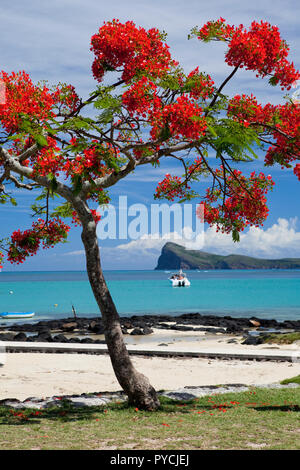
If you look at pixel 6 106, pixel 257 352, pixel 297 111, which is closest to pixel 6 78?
pixel 6 106

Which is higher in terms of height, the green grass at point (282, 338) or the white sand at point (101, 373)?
the white sand at point (101, 373)

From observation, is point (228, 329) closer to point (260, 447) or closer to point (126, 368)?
point (126, 368)

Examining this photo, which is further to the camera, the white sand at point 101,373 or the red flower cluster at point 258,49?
the white sand at point 101,373

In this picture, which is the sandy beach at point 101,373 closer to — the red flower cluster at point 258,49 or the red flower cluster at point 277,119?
the red flower cluster at point 277,119

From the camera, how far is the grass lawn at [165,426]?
7.71m

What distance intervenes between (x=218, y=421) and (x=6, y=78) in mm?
6836

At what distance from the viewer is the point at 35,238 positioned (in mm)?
12297

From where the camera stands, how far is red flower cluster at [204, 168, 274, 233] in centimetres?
1162

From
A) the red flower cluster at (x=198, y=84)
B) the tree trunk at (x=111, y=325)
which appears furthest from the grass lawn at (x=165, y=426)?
the red flower cluster at (x=198, y=84)

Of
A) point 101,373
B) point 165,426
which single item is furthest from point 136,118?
point 101,373

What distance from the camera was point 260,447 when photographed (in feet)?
24.6

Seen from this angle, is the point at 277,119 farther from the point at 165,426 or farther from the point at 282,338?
the point at 282,338

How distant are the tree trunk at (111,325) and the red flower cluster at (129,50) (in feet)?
9.08

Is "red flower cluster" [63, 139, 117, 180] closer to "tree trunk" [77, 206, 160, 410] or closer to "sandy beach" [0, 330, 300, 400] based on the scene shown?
"tree trunk" [77, 206, 160, 410]
